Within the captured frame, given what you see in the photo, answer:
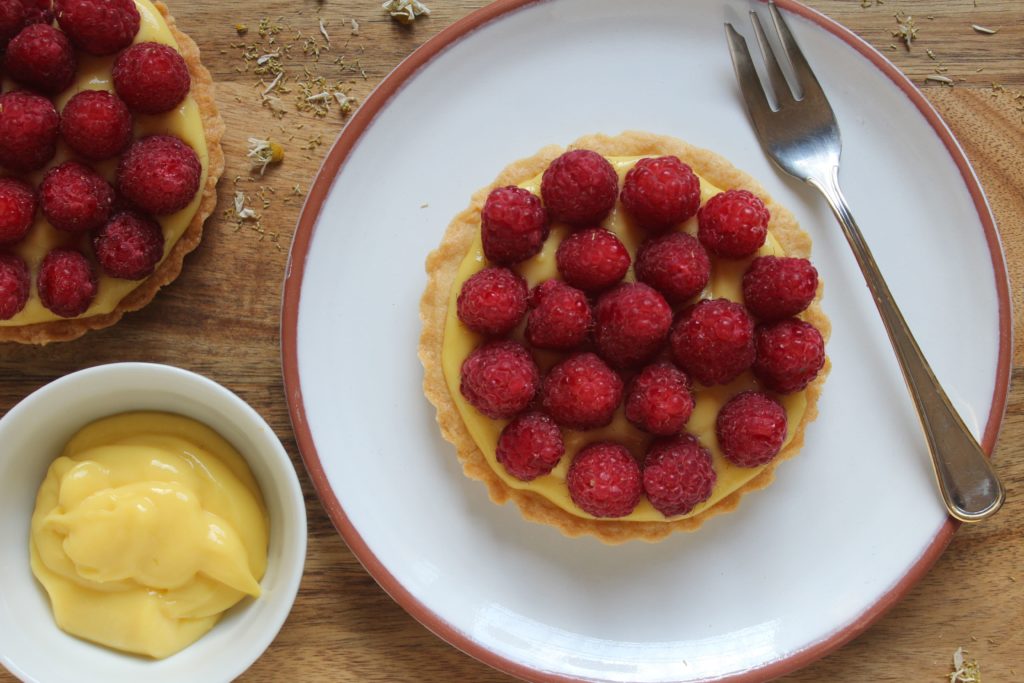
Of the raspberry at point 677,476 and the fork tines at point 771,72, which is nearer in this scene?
the raspberry at point 677,476

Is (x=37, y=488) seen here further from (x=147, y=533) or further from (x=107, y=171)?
(x=107, y=171)

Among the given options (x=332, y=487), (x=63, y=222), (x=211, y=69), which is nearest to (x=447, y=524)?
(x=332, y=487)

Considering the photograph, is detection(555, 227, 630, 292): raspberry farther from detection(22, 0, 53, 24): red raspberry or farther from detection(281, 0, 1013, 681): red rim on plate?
detection(22, 0, 53, 24): red raspberry

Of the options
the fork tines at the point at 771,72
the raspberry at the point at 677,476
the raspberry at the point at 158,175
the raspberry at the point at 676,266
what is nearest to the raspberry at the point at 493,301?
the raspberry at the point at 676,266

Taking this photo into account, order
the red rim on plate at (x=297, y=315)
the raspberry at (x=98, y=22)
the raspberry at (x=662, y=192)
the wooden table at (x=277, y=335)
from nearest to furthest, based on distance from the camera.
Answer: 1. the raspberry at (x=662, y=192)
2. the raspberry at (x=98, y=22)
3. the red rim on plate at (x=297, y=315)
4. the wooden table at (x=277, y=335)

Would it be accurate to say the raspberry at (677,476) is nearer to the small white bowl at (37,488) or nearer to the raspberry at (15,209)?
the small white bowl at (37,488)

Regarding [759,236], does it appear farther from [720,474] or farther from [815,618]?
[815,618]

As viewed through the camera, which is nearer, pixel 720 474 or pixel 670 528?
pixel 720 474

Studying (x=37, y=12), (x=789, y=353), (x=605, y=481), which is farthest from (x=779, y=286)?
(x=37, y=12)
